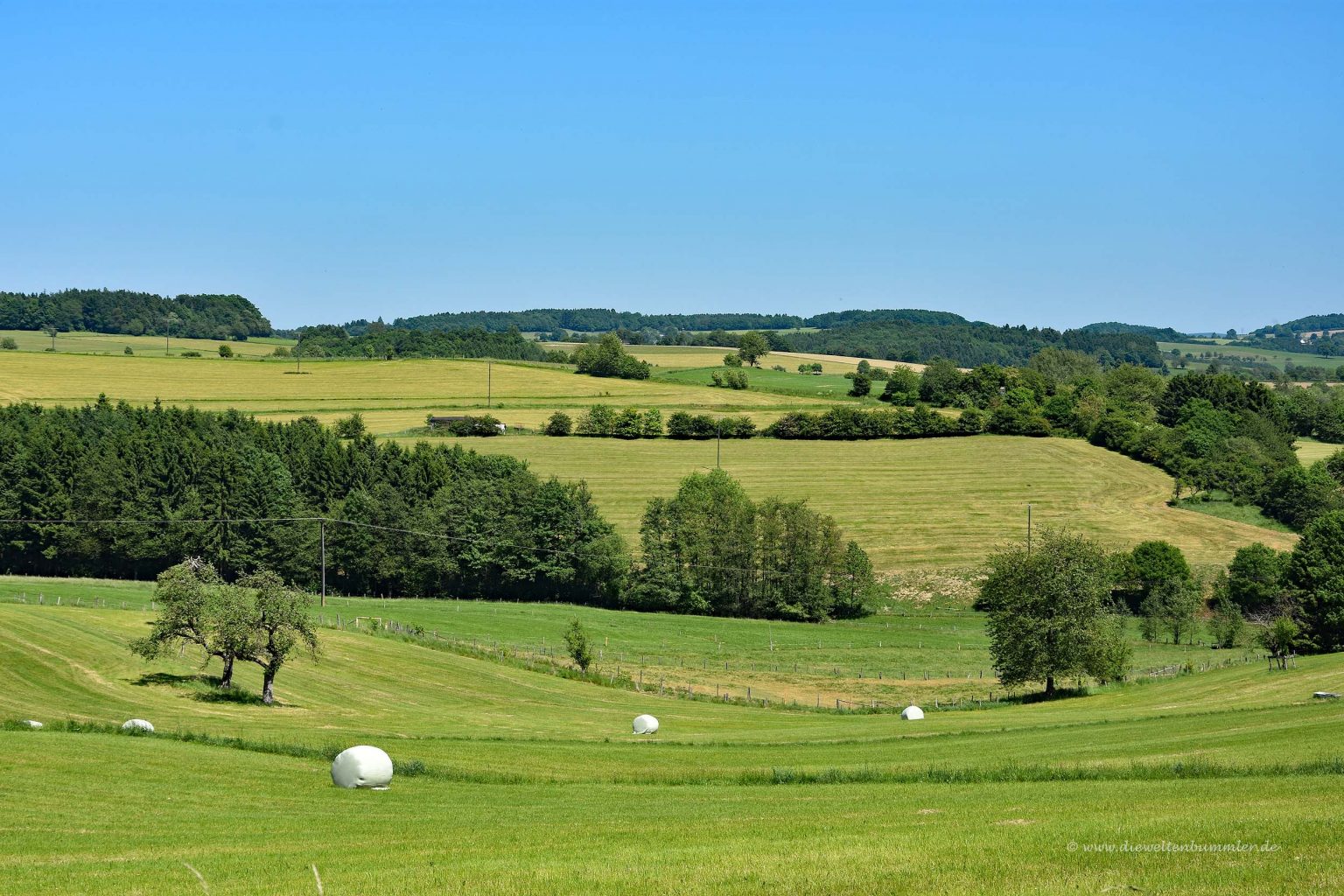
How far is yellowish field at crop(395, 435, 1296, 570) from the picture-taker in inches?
4390

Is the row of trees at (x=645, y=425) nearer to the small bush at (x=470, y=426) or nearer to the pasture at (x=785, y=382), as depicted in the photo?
the small bush at (x=470, y=426)

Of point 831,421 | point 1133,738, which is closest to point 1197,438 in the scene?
point 831,421

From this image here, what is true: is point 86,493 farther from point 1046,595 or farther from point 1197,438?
point 1197,438

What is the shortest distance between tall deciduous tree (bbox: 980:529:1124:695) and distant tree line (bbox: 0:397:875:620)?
36080 millimetres

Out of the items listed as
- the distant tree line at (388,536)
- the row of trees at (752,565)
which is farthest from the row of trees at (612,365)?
the row of trees at (752,565)

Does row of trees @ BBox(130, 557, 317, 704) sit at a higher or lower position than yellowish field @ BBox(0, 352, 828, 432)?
lower

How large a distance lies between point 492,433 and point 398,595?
33.1 meters

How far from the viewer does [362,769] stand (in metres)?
29.5

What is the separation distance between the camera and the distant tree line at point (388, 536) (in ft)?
341

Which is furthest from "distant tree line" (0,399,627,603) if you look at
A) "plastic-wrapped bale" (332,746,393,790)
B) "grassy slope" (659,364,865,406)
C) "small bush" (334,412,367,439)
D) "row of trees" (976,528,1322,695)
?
"plastic-wrapped bale" (332,746,393,790)

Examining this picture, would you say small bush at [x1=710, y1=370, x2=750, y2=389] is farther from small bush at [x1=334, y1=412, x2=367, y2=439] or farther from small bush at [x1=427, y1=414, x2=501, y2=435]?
small bush at [x1=334, y1=412, x2=367, y2=439]

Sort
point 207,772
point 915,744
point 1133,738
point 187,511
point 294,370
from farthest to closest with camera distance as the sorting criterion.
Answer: point 294,370 → point 187,511 → point 915,744 → point 1133,738 → point 207,772

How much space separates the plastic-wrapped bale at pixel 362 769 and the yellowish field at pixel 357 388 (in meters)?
108

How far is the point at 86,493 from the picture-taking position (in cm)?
10675
